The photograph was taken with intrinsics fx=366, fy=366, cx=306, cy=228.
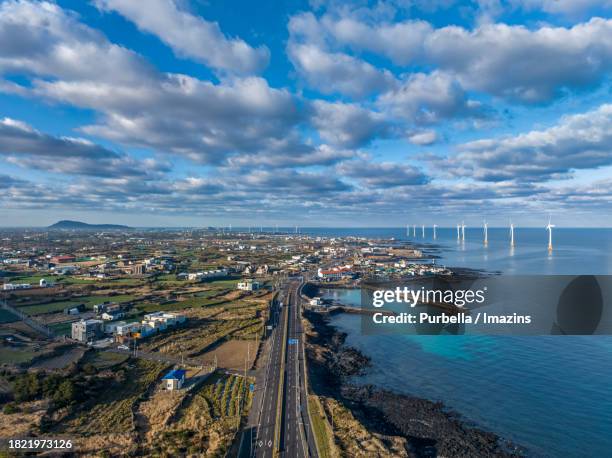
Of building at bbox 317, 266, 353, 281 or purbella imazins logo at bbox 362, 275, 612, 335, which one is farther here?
building at bbox 317, 266, 353, 281

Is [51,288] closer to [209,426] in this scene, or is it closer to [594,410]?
[209,426]

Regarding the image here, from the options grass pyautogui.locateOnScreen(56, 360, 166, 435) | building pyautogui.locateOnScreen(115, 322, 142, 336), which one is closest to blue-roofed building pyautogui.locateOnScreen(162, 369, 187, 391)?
grass pyautogui.locateOnScreen(56, 360, 166, 435)

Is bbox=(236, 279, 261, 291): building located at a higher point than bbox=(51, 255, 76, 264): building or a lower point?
lower

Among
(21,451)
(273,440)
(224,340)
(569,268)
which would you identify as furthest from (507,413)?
(569,268)

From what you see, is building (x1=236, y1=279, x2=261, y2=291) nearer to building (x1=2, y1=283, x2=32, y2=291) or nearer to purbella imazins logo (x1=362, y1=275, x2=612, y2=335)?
purbella imazins logo (x1=362, y1=275, x2=612, y2=335)

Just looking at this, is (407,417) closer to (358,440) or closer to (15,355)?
(358,440)

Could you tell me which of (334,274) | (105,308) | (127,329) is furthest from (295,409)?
(334,274)
